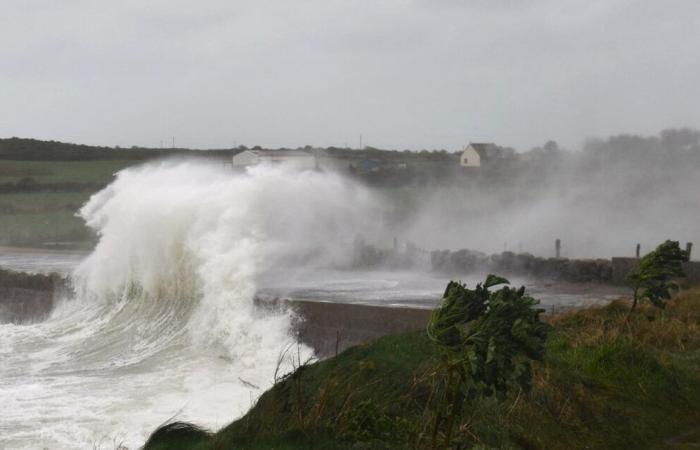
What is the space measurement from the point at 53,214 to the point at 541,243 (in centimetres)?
3350

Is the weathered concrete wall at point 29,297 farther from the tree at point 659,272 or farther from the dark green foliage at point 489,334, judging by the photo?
the dark green foliage at point 489,334

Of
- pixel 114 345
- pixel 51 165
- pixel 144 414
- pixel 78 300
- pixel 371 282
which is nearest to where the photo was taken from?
pixel 144 414

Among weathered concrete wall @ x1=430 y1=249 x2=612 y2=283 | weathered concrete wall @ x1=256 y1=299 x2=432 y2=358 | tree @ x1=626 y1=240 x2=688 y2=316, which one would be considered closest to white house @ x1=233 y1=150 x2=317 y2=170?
weathered concrete wall @ x1=430 y1=249 x2=612 y2=283

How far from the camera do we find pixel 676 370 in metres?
10.6

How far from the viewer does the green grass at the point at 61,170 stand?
230 feet

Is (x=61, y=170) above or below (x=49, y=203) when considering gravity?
above

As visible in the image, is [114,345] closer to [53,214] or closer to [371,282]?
[371,282]

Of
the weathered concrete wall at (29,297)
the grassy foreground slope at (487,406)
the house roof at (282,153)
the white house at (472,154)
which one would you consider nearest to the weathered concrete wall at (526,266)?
the weathered concrete wall at (29,297)

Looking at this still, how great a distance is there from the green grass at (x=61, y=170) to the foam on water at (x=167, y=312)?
1520 inches

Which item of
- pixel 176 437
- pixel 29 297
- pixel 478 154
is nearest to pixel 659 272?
pixel 176 437

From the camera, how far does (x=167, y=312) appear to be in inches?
910

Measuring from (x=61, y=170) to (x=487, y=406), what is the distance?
70.4 m

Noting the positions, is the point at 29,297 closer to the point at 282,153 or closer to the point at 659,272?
the point at 659,272

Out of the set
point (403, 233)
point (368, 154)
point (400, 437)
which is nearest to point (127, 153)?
point (368, 154)
